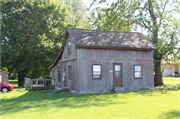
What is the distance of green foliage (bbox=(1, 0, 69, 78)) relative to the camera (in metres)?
31.6

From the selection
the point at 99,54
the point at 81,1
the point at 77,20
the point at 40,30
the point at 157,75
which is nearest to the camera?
the point at 99,54

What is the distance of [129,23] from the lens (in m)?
26.5

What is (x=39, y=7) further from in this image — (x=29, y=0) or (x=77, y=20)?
(x=77, y=20)

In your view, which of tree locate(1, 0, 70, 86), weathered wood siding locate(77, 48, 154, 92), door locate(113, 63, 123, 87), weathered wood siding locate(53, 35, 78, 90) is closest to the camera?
weathered wood siding locate(77, 48, 154, 92)

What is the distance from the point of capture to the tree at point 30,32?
104ft

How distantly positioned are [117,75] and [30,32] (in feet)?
67.2

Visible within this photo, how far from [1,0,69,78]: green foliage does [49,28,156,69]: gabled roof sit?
12.3 metres

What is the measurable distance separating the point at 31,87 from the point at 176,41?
19.0 m

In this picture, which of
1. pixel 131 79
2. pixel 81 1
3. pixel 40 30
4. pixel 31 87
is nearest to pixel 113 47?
pixel 131 79

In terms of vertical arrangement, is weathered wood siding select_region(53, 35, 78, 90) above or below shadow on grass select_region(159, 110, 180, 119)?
above

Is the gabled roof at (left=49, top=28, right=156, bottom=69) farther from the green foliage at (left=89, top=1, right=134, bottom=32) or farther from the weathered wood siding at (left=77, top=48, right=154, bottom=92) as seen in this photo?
the green foliage at (left=89, top=1, right=134, bottom=32)

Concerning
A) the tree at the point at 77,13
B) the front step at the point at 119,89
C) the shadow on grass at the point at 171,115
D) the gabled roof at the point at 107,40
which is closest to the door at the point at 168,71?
the tree at the point at 77,13

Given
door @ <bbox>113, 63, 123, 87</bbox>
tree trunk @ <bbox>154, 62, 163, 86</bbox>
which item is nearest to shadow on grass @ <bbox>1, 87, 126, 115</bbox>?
door @ <bbox>113, 63, 123, 87</bbox>

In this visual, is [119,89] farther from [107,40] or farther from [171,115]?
[171,115]
